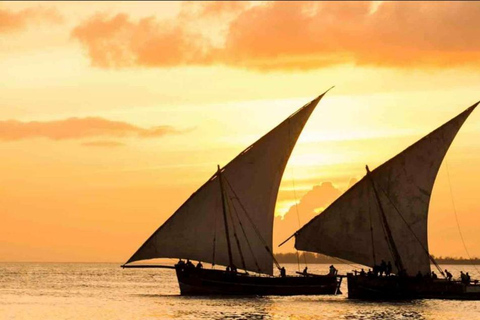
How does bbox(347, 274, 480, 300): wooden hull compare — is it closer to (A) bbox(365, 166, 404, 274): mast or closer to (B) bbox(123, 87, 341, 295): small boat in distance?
(A) bbox(365, 166, 404, 274): mast

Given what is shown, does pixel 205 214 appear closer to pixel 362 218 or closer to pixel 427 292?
pixel 362 218

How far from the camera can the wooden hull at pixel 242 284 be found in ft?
295

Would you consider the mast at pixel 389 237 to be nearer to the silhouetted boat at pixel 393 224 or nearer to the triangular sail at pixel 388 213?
the silhouetted boat at pixel 393 224

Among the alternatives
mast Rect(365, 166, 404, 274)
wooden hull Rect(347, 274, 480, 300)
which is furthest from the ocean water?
mast Rect(365, 166, 404, 274)

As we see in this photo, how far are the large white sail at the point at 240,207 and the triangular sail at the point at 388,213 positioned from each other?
20.5 feet

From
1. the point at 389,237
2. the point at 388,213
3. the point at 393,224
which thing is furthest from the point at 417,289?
the point at 388,213

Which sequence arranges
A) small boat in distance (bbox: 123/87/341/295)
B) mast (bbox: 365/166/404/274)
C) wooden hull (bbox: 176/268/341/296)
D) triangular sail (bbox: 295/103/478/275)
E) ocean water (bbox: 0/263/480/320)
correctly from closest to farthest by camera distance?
ocean water (bbox: 0/263/480/320) → triangular sail (bbox: 295/103/478/275) → mast (bbox: 365/166/404/274) → small boat in distance (bbox: 123/87/341/295) → wooden hull (bbox: 176/268/341/296)

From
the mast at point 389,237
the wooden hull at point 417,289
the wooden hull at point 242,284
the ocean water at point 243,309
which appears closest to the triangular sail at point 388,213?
the mast at point 389,237

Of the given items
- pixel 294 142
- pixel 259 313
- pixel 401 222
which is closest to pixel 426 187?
pixel 401 222

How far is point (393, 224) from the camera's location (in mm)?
84000

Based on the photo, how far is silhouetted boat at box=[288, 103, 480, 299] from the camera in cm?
8238

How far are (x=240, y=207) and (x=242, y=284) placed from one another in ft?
23.5

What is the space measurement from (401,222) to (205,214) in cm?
1633

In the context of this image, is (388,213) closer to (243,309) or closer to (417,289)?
(417,289)
